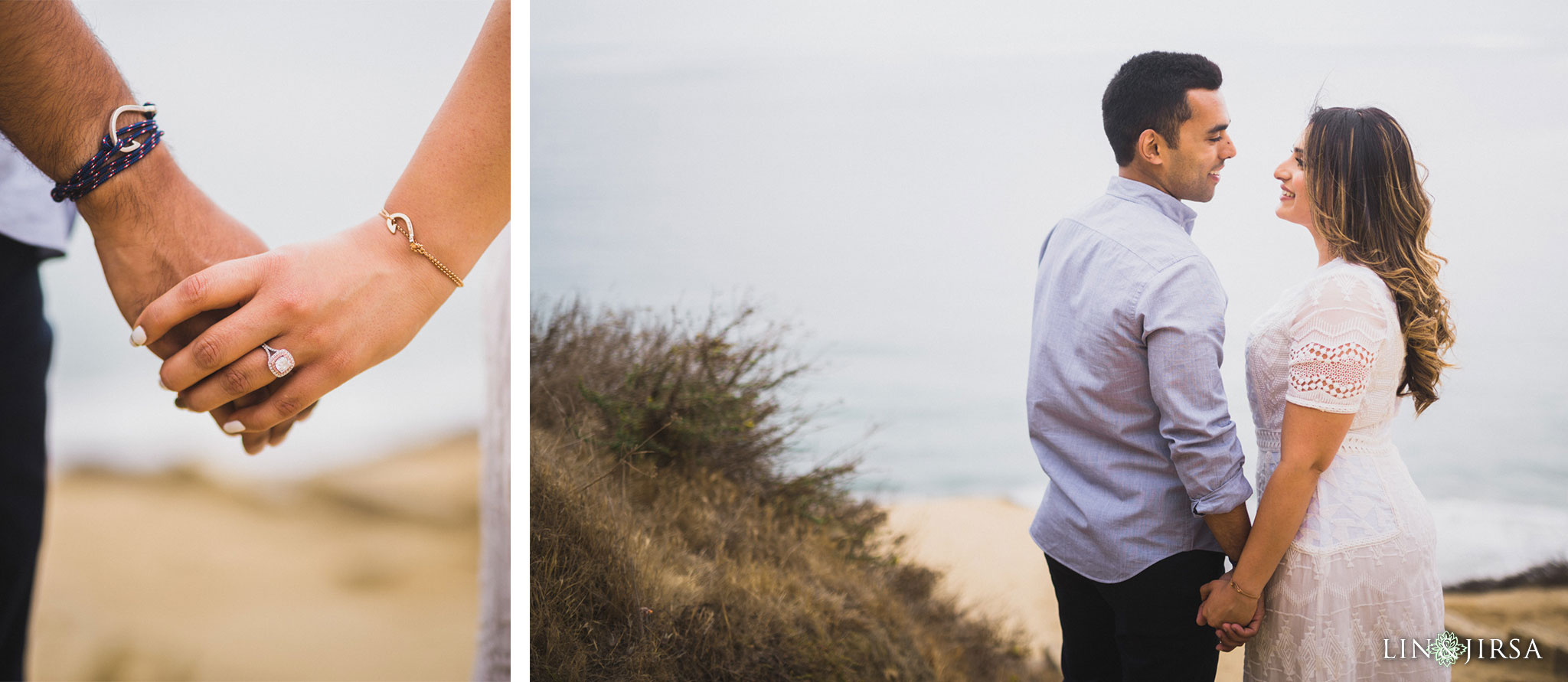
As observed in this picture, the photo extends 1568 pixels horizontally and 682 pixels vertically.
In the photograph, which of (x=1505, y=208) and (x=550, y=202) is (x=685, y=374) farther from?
(x=1505, y=208)

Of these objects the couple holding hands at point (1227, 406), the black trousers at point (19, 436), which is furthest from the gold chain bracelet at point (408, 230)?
the couple holding hands at point (1227, 406)

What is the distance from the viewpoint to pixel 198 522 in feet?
9.50

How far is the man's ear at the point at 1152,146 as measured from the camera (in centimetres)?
164

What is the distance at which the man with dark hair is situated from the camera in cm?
146

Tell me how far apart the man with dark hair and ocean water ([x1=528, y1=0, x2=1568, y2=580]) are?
65 cm

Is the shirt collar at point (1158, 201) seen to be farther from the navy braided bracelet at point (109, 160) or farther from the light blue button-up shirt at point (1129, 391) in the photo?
the navy braided bracelet at point (109, 160)

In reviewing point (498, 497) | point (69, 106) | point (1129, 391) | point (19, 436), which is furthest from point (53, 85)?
point (1129, 391)

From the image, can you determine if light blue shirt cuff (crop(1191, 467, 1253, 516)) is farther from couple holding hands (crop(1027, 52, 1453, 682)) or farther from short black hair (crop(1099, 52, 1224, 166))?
short black hair (crop(1099, 52, 1224, 166))

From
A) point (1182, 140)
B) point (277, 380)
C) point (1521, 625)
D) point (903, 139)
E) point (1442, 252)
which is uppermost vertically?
point (903, 139)

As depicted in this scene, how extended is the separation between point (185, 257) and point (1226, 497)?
173 centimetres

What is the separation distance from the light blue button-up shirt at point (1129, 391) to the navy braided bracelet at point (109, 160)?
4.95 ft

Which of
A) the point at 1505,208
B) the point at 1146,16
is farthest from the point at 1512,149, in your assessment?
the point at 1146,16

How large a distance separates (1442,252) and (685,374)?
2025mm

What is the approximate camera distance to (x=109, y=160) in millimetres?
1225
